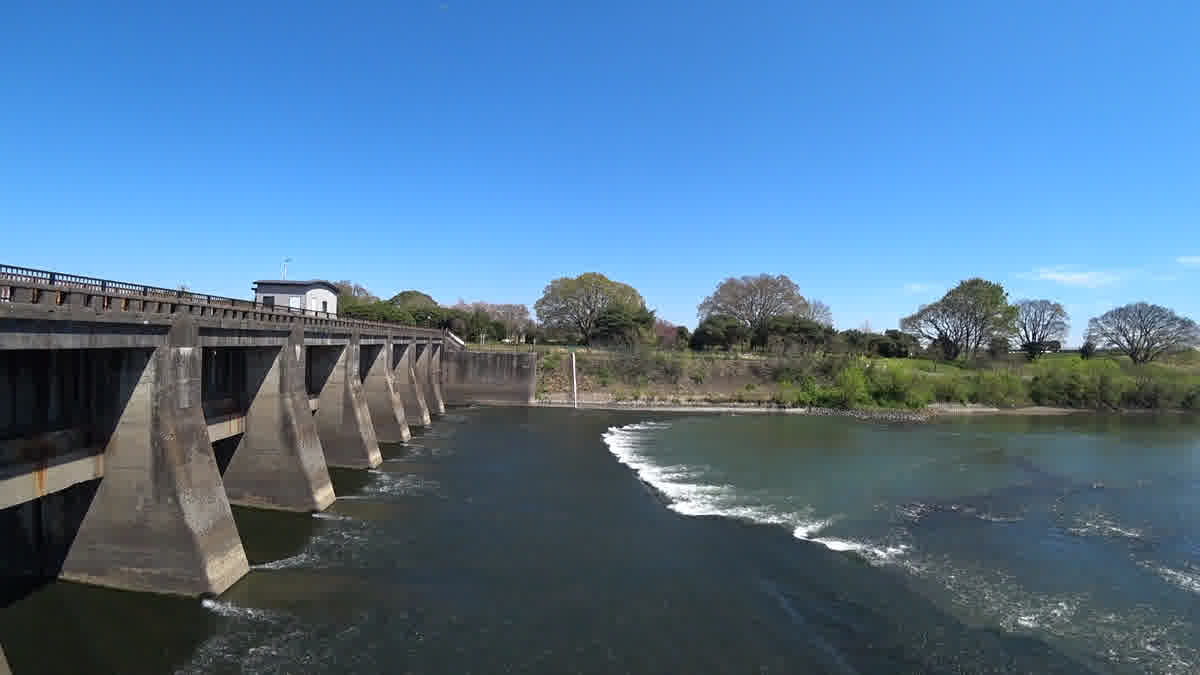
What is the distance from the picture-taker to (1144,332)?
80.9 metres

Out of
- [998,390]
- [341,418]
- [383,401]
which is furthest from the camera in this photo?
[998,390]

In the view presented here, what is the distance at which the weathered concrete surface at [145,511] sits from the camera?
1307 cm

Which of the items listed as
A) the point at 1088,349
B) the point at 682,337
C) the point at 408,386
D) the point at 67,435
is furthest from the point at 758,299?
the point at 67,435

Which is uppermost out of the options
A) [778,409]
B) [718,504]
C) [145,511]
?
[145,511]

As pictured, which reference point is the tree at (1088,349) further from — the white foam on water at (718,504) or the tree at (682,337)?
the white foam on water at (718,504)

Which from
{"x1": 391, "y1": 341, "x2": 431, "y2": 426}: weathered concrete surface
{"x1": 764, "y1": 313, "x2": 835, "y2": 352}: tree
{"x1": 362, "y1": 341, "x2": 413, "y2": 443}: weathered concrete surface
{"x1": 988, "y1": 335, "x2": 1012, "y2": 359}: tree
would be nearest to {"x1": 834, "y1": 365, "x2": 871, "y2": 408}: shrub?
{"x1": 764, "y1": 313, "x2": 835, "y2": 352}: tree

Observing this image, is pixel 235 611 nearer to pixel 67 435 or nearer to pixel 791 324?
pixel 67 435

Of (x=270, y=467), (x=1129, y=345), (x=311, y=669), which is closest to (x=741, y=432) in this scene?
(x=270, y=467)

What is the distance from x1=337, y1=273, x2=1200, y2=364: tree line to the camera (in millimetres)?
75375

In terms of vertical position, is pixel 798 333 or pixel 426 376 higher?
pixel 798 333

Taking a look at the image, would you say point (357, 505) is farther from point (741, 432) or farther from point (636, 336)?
point (636, 336)

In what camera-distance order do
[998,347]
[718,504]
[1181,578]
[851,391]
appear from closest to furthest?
[1181,578] < [718,504] < [851,391] < [998,347]

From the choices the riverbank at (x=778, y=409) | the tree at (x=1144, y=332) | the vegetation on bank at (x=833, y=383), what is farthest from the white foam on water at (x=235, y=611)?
the tree at (x=1144, y=332)

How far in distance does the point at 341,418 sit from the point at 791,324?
59672mm
